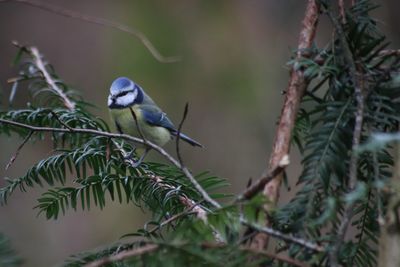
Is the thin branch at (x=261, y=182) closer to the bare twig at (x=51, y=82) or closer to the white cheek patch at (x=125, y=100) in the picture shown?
the bare twig at (x=51, y=82)

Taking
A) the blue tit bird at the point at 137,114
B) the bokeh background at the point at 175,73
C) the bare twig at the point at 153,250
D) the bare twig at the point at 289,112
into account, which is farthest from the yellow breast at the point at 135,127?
the bare twig at the point at 153,250

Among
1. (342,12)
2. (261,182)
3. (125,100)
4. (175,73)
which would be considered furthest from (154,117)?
(261,182)

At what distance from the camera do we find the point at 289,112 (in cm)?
52

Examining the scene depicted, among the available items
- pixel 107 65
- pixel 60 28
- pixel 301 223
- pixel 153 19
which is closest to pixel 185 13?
pixel 153 19

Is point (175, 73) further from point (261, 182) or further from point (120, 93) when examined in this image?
point (261, 182)

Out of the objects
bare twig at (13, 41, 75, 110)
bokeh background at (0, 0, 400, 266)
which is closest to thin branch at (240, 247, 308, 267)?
bare twig at (13, 41, 75, 110)

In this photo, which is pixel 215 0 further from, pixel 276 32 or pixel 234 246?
pixel 234 246

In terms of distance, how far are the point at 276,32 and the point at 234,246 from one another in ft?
7.15

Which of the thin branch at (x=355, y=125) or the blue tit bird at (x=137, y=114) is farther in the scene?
the blue tit bird at (x=137, y=114)

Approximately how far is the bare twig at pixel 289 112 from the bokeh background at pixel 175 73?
1626 mm

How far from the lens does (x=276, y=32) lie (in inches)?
99.0

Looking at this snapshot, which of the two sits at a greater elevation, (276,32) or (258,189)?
(276,32)

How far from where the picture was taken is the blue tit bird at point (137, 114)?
57.0 inches

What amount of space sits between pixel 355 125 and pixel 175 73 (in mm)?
1900
